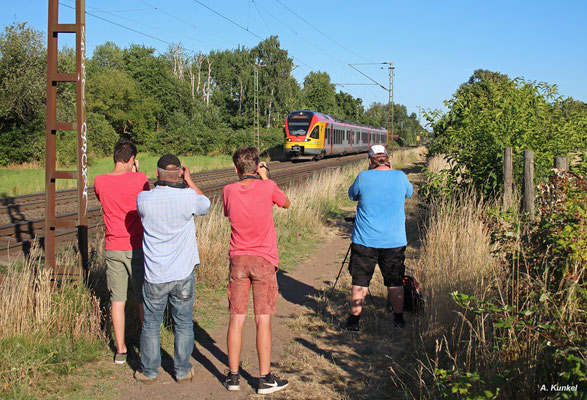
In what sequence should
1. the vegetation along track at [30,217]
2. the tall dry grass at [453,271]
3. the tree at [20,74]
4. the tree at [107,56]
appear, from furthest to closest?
1. the tree at [107,56]
2. the tree at [20,74]
3. the vegetation along track at [30,217]
4. the tall dry grass at [453,271]

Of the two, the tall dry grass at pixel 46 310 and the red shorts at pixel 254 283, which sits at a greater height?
the red shorts at pixel 254 283

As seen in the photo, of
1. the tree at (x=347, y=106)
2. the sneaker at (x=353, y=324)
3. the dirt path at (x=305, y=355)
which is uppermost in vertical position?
the tree at (x=347, y=106)

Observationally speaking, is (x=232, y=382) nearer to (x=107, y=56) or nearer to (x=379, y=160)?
(x=379, y=160)

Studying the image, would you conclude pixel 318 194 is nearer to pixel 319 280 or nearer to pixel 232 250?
pixel 319 280

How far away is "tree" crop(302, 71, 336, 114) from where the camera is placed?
84000 mm

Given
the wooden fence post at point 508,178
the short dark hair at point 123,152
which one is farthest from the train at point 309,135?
the short dark hair at point 123,152

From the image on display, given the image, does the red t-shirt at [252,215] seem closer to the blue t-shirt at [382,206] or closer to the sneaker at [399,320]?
the blue t-shirt at [382,206]

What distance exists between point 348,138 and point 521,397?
129 feet

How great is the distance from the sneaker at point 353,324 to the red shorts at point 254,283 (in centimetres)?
152

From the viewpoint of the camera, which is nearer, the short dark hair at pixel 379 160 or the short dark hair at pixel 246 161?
the short dark hair at pixel 246 161

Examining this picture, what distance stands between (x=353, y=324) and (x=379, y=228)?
3.31 feet

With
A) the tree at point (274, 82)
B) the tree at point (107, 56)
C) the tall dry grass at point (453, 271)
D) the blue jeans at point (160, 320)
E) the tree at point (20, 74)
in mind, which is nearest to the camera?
the blue jeans at point (160, 320)

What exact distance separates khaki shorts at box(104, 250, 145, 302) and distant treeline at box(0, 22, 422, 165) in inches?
1058

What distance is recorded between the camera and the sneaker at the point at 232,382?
13.1ft
